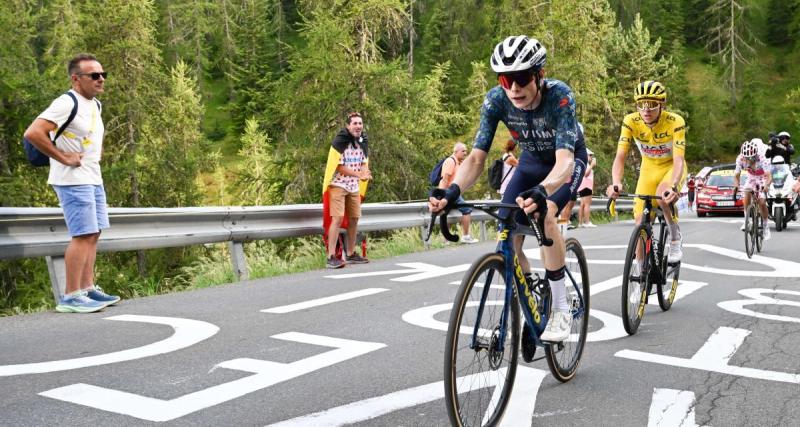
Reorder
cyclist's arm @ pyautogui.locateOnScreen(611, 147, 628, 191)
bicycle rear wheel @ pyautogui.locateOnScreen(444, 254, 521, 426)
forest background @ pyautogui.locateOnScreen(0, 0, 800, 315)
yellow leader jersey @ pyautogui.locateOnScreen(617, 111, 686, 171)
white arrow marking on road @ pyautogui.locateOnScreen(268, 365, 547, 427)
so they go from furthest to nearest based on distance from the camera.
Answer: forest background @ pyautogui.locateOnScreen(0, 0, 800, 315), yellow leader jersey @ pyautogui.locateOnScreen(617, 111, 686, 171), cyclist's arm @ pyautogui.locateOnScreen(611, 147, 628, 191), white arrow marking on road @ pyautogui.locateOnScreen(268, 365, 547, 427), bicycle rear wheel @ pyautogui.locateOnScreen(444, 254, 521, 426)

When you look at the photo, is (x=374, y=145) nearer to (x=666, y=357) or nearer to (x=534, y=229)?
(x=666, y=357)

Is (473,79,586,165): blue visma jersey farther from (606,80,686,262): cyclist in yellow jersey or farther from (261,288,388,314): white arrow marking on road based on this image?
(261,288,388,314): white arrow marking on road

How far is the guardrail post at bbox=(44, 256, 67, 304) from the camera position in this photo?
7.35 metres

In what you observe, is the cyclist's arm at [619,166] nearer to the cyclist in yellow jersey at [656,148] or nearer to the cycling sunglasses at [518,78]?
the cyclist in yellow jersey at [656,148]

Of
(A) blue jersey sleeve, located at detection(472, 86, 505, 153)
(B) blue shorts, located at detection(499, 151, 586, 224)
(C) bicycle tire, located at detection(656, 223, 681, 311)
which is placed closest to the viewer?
(A) blue jersey sleeve, located at detection(472, 86, 505, 153)

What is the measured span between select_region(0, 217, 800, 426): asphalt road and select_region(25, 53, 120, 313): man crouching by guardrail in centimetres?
39

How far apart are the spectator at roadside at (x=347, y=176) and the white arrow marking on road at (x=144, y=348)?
4463 millimetres

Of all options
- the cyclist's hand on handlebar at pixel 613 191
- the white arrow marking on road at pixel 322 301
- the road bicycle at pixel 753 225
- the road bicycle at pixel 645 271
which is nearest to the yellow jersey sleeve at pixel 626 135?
the road bicycle at pixel 645 271

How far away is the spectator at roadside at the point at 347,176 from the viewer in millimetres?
10922

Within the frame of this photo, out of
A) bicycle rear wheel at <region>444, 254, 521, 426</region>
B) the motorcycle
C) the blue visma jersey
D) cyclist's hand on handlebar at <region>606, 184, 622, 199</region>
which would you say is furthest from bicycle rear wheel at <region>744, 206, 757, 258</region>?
bicycle rear wheel at <region>444, 254, 521, 426</region>

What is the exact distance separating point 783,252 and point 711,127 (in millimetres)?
59523

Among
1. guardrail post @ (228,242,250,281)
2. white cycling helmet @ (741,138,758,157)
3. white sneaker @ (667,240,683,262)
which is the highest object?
white cycling helmet @ (741,138,758,157)

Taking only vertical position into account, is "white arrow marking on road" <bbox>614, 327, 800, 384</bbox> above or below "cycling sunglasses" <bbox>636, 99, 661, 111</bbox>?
below

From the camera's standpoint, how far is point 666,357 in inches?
213
